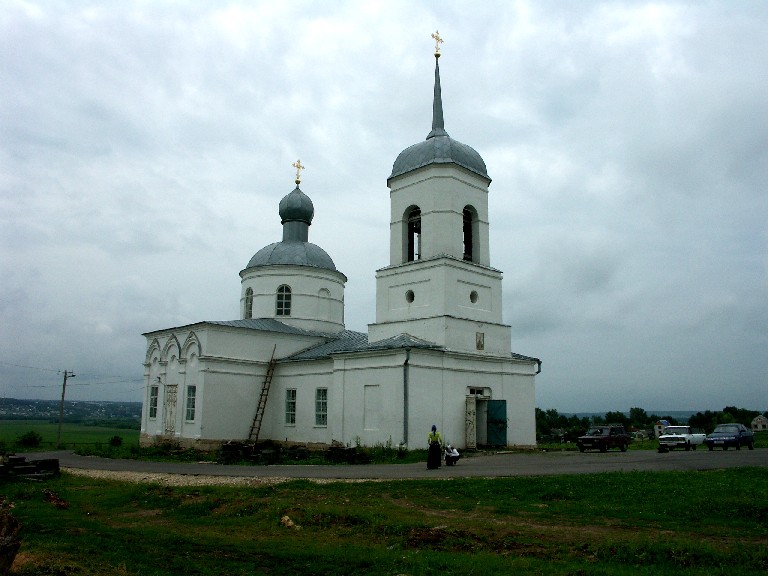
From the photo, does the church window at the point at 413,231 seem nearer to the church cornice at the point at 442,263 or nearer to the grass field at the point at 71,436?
the church cornice at the point at 442,263

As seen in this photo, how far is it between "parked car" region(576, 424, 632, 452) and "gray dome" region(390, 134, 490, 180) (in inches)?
444

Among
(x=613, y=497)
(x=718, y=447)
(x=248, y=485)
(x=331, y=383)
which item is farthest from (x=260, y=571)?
(x=718, y=447)

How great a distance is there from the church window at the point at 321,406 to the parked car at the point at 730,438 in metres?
16.2

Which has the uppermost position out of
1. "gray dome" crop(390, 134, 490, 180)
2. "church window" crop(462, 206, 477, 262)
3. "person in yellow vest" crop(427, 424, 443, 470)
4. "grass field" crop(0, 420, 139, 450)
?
"gray dome" crop(390, 134, 490, 180)

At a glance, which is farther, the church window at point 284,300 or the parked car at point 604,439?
the church window at point 284,300

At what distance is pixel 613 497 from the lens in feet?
39.3

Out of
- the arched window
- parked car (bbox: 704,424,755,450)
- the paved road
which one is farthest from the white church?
parked car (bbox: 704,424,755,450)

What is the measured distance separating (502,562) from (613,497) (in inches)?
192

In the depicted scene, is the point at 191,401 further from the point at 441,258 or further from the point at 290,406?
the point at 441,258

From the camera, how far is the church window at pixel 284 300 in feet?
113

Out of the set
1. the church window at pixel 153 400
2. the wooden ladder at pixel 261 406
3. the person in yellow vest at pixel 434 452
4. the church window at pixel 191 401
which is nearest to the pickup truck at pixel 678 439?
the person in yellow vest at pixel 434 452

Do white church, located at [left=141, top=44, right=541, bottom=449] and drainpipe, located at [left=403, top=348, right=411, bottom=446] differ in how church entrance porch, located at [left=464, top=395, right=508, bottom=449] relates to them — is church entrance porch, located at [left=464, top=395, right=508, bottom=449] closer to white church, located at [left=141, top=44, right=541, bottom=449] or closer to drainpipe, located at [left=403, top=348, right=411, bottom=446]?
white church, located at [left=141, top=44, right=541, bottom=449]

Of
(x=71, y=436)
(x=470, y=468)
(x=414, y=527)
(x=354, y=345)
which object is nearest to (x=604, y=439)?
(x=470, y=468)

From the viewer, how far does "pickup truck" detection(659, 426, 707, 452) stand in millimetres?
27519
